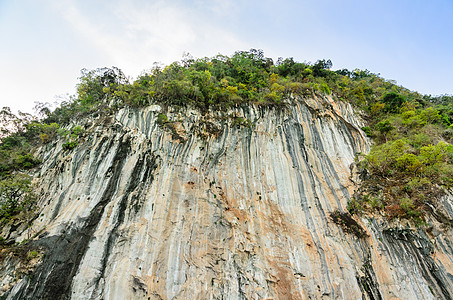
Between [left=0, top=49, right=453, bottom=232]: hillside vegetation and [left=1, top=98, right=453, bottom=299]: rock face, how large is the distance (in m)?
1.10

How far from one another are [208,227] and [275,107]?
1114 cm

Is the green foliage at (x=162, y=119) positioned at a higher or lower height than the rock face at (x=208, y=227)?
higher

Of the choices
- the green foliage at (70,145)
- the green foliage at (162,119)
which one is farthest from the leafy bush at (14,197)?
the green foliage at (162,119)

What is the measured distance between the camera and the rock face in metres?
10.1

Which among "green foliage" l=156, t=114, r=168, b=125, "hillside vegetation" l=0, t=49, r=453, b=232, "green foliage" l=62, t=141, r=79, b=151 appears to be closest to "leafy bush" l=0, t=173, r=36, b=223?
"hillside vegetation" l=0, t=49, r=453, b=232

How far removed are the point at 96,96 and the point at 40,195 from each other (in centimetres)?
1151

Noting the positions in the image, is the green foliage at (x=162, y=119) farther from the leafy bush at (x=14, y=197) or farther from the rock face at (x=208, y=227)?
the leafy bush at (x=14, y=197)

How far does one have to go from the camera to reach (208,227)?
12008 millimetres

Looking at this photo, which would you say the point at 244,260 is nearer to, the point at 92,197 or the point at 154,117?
the point at 92,197

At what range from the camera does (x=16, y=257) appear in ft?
32.2

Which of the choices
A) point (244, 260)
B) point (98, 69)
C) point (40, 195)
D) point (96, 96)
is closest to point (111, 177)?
point (40, 195)

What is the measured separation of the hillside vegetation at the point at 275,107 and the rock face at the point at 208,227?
3.60 feet

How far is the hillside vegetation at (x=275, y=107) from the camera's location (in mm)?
12688

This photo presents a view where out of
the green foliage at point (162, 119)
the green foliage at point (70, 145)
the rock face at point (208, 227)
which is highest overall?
the green foliage at point (162, 119)
